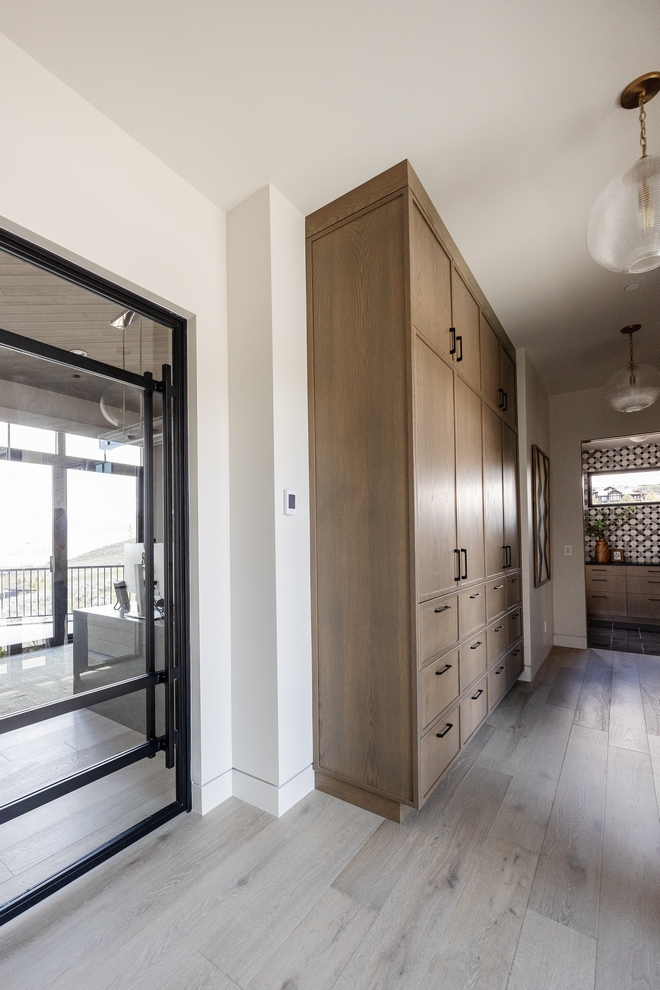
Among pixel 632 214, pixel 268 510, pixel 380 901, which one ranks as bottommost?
pixel 380 901

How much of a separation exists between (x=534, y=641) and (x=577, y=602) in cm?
122

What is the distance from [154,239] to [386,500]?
4.69ft

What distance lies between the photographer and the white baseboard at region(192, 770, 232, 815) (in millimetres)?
1988

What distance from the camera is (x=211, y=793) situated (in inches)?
79.7

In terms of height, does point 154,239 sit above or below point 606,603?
above

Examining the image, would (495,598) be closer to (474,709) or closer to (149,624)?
(474,709)

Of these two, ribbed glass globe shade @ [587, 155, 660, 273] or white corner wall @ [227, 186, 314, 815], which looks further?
white corner wall @ [227, 186, 314, 815]

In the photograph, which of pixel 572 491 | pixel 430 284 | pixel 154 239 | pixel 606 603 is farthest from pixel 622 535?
pixel 154 239

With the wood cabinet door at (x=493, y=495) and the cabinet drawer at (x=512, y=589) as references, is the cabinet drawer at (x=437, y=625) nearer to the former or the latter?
the wood cabinet door at (x=493, y=495)

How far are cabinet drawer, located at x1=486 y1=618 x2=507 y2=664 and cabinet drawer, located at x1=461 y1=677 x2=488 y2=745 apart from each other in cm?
18

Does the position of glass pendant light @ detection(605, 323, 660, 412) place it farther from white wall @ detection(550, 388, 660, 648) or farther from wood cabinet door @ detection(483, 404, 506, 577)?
white wall @ detection(550, 388, 660, 648)

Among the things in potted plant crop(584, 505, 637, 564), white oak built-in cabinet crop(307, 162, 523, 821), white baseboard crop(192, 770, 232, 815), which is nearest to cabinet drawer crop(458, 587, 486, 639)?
white oak built-in cabinet crop(307, 162, 523, 821)

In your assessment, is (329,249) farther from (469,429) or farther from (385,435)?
(469,429)

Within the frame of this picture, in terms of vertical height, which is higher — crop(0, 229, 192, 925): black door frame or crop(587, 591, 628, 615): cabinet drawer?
crop(0, 229, 192, 925): black door frame
